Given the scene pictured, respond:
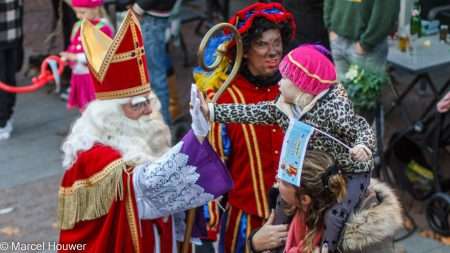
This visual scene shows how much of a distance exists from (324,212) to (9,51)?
18.2ft

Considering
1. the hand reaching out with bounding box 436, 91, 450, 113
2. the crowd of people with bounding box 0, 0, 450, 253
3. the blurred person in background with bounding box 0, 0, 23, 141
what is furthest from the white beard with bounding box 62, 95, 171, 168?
the blurred person in background with bounding box 0, 0, 23, 141

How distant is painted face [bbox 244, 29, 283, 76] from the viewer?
14.6 feet

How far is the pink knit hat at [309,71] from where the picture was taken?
3.66 meters

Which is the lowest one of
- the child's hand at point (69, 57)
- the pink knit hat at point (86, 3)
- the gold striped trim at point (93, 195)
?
the child's hand at point (69, 57)

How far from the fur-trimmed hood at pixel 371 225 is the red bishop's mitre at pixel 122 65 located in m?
1.31

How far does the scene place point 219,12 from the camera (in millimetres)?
10750

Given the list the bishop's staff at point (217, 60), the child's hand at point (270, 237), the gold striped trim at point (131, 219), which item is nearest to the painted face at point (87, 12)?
the bishop's staff at point (217, 60)

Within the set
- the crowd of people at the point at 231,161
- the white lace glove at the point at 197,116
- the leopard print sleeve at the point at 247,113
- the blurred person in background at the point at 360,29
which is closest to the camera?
the crowd of people at the point at 231,161

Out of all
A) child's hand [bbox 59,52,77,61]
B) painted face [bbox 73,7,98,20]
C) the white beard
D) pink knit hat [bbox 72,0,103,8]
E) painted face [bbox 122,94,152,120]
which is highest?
painted face [bbox 122,94,152,120]

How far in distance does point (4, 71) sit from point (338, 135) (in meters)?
5.27

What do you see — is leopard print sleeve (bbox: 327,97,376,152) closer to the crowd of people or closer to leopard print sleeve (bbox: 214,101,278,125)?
the crowd of people

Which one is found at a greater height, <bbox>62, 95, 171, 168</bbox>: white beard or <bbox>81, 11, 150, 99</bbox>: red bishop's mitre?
<bbox>81, 11, 150, 99</bbox>: red bishop's mitre

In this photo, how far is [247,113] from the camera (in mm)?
3877

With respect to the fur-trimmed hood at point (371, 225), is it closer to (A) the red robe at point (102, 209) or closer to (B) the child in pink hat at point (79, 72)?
(A) the red robe at point (102, 209)
